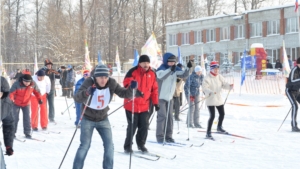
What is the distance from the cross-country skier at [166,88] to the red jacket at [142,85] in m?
0.84

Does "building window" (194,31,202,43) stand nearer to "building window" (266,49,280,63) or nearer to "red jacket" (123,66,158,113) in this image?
"building window" (266,49,280,63)

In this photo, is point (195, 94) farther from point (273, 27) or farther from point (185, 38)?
point (185, 38)

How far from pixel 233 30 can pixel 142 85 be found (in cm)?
4040

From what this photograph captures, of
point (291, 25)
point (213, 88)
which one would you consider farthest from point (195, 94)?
point (291, 25)

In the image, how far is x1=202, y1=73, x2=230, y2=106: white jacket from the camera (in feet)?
30.9

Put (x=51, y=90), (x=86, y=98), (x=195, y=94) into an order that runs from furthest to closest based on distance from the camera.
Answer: (x=51, y=90), (x=195, y=94), (x=86, y=98)

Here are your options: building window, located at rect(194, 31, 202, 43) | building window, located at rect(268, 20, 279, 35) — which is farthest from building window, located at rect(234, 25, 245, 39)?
building window, located at rect(194, 31, 202, 43)

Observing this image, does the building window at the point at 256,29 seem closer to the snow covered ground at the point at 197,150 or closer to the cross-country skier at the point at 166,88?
the snow covered ground at the point at 197,150

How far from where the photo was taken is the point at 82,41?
49.5 meters

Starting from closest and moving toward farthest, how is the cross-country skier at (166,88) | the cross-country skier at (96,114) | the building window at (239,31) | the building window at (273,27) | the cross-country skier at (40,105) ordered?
the cross-country skier at (96,114)
the cross-country skier at (166,88)
the cross-country skier at (40,105)
the building window at (273,27)
the building window at (239,31)

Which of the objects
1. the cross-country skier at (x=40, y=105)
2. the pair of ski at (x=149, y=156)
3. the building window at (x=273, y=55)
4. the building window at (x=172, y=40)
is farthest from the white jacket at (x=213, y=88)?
the building window at (x=172, y=40)

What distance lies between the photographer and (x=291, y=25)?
136 feet

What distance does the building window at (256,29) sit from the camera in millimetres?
44653

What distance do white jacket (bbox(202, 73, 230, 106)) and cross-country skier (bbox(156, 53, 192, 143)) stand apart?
2.44 ft
